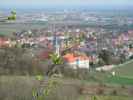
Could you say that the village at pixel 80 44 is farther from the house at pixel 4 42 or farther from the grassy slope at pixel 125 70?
the grassy slope at pixel 125 70

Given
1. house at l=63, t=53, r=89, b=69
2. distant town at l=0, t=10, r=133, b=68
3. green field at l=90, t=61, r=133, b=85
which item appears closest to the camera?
green field at l=90, t=61, r=133, b=85

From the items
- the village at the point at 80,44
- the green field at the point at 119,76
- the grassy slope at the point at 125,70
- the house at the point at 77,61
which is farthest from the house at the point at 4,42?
the grassy slope at the point at 125,70

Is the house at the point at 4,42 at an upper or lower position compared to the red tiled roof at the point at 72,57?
upper

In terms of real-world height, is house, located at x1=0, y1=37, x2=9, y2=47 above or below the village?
above

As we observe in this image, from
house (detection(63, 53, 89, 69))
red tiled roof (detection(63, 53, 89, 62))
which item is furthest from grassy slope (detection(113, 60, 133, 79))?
red tiled roof (detection(63, 53, 89, 62))

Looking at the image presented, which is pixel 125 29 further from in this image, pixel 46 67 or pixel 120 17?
pixel 46 67

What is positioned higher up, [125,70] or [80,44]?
[80,44]

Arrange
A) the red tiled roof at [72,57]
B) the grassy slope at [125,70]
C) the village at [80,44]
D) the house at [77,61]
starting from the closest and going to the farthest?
the grassy slope at [125,70], the red tiled roof at [72,57], the house at [77,61], the village at [80,44]

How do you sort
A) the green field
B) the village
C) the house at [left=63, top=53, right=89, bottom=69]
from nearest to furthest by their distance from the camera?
1. the green field
2. the house at [left=63, top=53, right=89, bottom=69]
3. the village

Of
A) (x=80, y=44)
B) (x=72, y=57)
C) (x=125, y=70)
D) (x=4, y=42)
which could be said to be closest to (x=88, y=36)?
(x=80, y=44)

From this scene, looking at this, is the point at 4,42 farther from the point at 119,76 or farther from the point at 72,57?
the point at 119,76

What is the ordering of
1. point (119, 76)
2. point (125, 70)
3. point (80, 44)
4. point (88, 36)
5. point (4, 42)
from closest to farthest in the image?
point (119, 76) < point (125, 70) < point (4, 42) < point (80, 44) < point (88, 36)

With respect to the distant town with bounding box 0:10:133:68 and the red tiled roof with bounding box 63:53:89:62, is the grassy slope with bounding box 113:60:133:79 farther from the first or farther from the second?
the red tiled roof with bounding box 63:53:89:62
